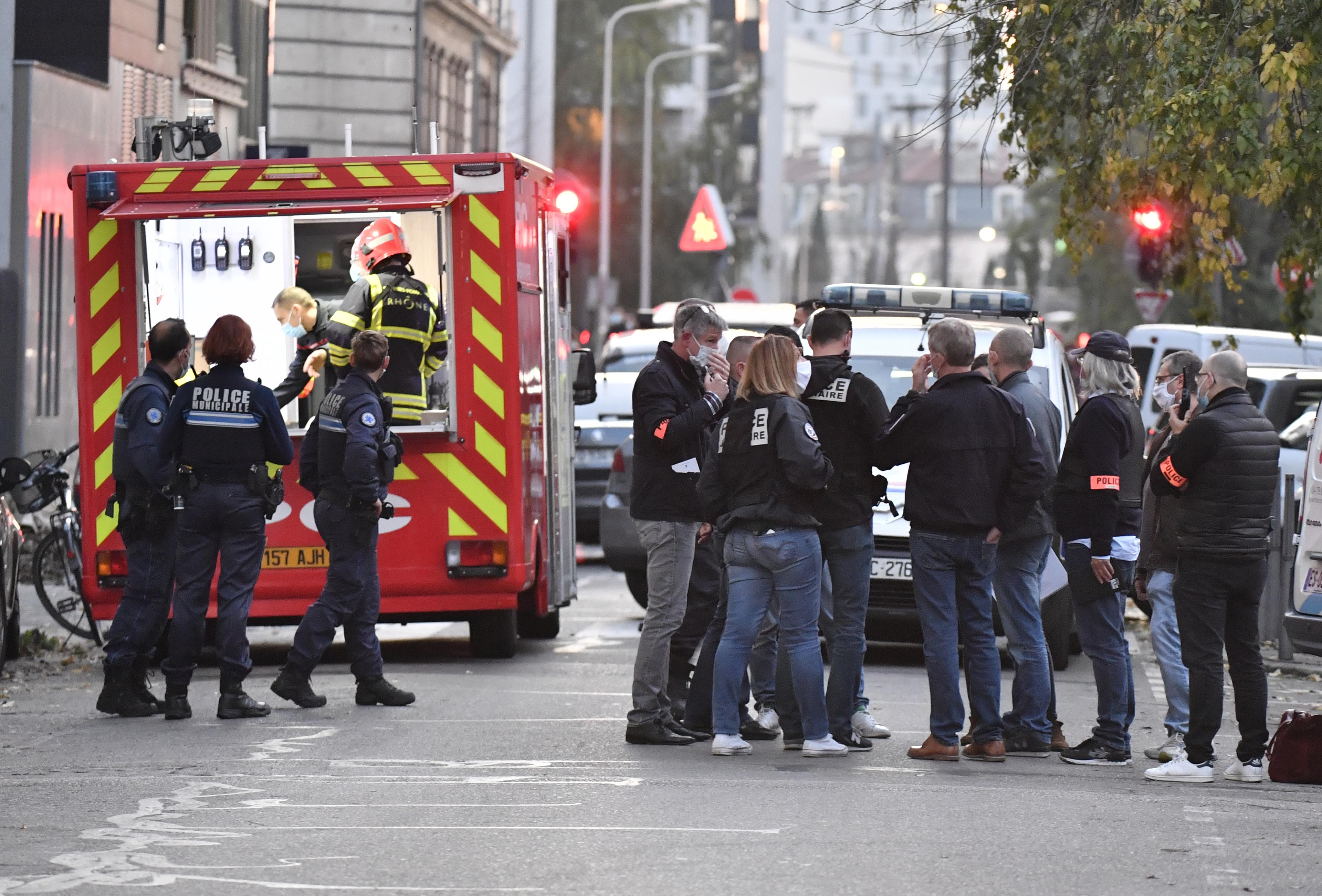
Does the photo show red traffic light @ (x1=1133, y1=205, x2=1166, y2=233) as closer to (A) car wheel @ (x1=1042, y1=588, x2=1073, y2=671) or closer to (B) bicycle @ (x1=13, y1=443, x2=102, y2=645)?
(A) car wheel @ (x1=1042, y1=588, x2=1073, y2=671)

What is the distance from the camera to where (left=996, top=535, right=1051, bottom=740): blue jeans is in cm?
1002

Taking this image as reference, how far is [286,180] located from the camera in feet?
41.1

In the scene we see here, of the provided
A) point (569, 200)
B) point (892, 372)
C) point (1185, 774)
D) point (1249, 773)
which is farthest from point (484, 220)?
point (569, 200)

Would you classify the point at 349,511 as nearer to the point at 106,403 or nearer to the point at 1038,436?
the point at 106,403

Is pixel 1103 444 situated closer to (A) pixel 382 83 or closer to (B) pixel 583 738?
(B) pixel 583 738

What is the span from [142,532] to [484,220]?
280 cm

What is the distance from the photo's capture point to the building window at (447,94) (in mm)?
42875

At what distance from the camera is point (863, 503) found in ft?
32.4

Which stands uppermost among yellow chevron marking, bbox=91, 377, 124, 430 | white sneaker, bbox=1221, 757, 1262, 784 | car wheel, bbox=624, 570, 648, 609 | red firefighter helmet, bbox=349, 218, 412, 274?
red firefighter helmet, bbox=349, 218, 412, 274

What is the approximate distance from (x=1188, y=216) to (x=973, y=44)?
160cm

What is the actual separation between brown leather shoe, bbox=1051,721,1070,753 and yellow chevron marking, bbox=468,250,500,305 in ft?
13.6

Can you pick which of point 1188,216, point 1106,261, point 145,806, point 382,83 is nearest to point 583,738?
point 145,806

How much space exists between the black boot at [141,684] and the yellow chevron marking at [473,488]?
2.23m

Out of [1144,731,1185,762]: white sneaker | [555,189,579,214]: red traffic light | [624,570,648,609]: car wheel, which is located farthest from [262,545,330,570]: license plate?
[555,189,579,214]: red traffic light
